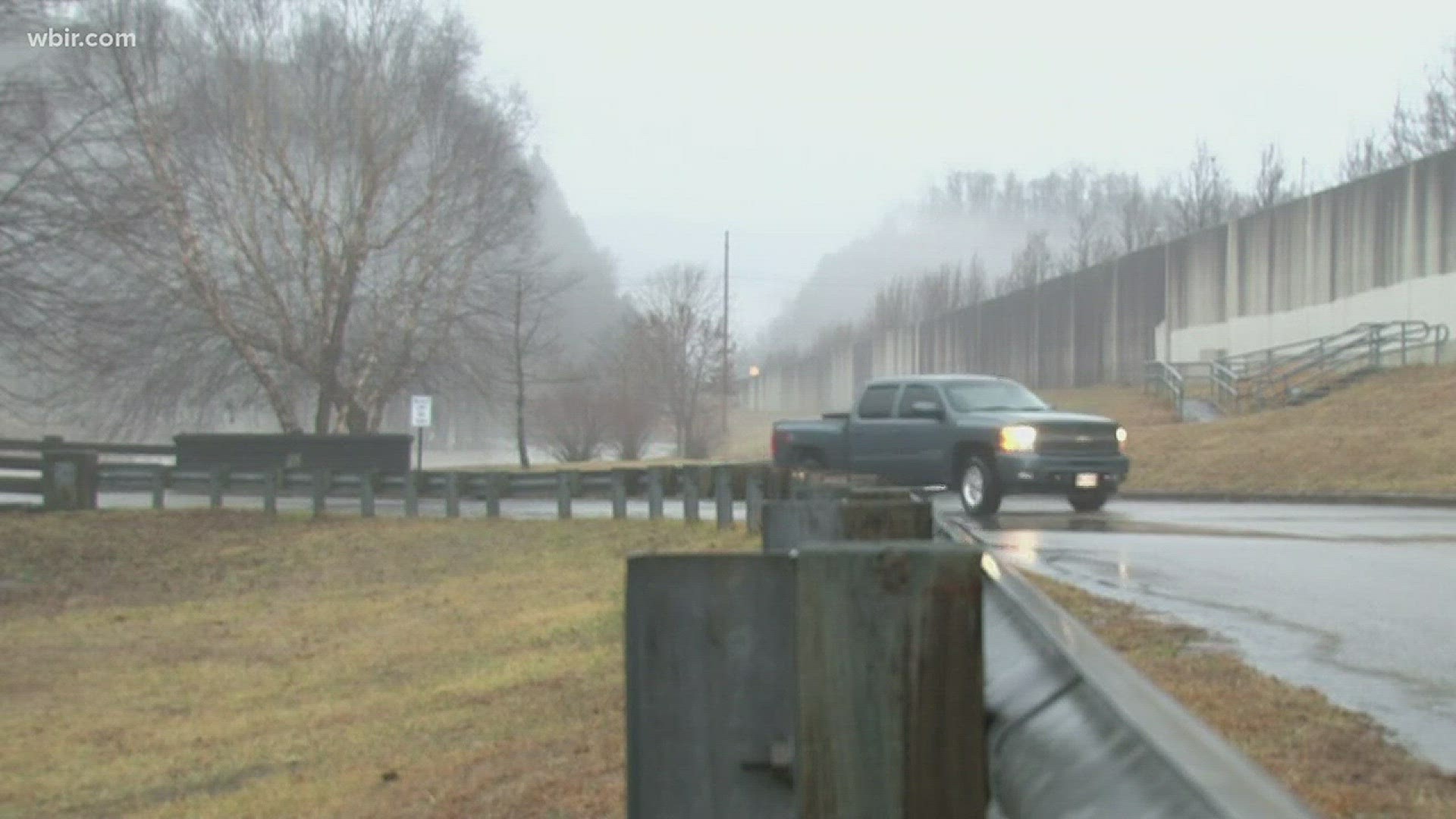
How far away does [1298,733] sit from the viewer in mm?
6133

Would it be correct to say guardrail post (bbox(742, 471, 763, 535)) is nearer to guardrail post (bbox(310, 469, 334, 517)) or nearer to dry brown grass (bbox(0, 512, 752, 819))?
dry brown grass (bbox(0, 512, 752, 819))

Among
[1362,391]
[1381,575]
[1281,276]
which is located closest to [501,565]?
[1381,575]

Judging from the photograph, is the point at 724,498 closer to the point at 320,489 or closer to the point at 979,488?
the point at 979,488

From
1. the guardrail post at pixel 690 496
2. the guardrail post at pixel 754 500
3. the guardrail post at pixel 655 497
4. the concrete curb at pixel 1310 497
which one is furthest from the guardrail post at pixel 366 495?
the concrete curb at pixel 1310 497

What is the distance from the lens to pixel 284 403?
141ft

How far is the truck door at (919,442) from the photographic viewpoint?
20422 millimetres

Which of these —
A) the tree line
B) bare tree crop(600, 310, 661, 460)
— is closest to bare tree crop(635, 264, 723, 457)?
bare tree crop(600, 310, 661, 460)

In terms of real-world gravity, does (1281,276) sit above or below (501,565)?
above

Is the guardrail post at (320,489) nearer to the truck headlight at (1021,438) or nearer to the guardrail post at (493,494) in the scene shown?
the guardrail post at (493,494)

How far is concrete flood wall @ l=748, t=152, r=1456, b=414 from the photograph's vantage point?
39.6 meters

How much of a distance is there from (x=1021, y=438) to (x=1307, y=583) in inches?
308

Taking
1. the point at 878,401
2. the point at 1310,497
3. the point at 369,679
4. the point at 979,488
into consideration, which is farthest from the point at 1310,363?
the point at 369,679

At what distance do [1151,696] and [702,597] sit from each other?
105 cm

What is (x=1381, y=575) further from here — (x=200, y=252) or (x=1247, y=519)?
(x=200, y=252)
